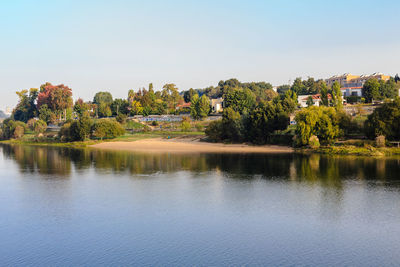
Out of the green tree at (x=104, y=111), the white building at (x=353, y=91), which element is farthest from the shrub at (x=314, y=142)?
the green tree at (x=104, y=111)

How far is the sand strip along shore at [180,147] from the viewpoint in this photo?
248ft

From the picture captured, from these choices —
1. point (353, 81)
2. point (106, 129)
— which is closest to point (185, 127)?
point (106, 129)

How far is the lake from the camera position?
71.4 feet

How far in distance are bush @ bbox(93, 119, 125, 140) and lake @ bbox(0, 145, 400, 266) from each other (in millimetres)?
47783

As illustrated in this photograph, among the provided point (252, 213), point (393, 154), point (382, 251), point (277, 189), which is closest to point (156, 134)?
point (393, 154)

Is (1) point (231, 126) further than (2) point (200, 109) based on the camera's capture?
No

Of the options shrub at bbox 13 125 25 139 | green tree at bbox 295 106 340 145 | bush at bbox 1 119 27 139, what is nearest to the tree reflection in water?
green tree at bbox 295 106 340 145

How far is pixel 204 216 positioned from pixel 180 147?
5499 cm

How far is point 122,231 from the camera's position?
2584cm

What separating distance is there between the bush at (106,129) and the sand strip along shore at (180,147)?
5388mm

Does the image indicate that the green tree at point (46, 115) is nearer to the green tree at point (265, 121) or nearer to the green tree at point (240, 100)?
the green tree at point (240, 100)

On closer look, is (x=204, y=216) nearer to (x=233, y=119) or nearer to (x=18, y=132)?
(x=233, y=119)

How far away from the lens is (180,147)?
8400cm

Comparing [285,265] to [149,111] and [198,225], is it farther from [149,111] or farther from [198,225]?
[149,111]
